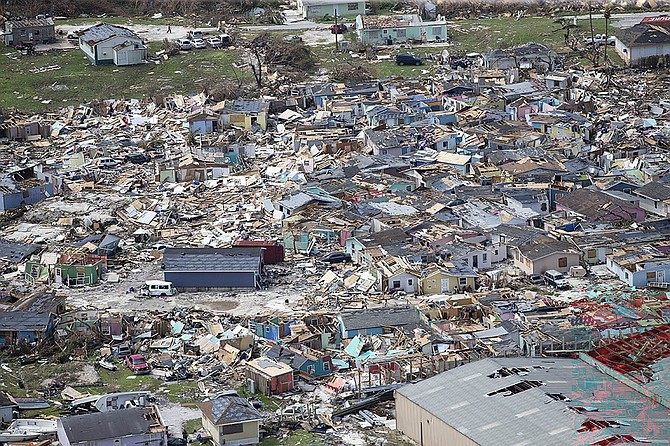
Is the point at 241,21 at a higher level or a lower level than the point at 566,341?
higher

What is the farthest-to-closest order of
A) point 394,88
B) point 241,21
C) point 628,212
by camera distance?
point 241,21 → point 394,88 → point 628,212

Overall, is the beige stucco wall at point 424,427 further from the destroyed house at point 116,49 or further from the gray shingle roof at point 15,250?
the destroyed house at point 116,49

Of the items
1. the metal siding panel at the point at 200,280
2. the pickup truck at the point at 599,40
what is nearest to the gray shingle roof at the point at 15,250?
the metal siding panel at the point at 200,280

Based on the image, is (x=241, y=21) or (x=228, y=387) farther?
(x=241, y=21)

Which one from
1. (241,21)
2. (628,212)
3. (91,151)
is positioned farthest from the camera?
(241,21)

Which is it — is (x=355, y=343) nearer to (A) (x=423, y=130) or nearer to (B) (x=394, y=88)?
(A) (x=423, y=130)

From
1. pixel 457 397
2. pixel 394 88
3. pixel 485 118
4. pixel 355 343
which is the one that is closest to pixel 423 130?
pixel 485 118
